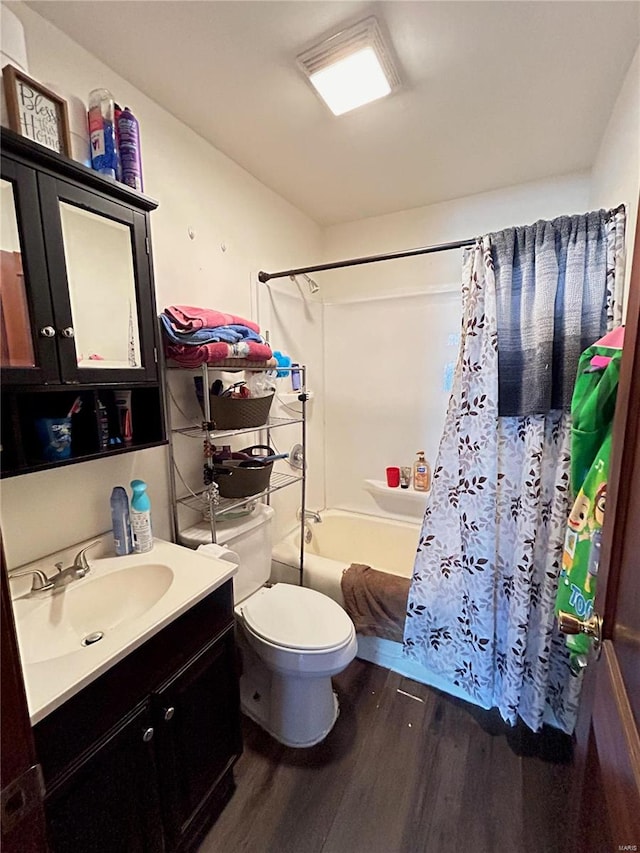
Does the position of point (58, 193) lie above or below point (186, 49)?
below

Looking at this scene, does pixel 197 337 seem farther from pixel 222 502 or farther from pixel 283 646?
pixel 283 646

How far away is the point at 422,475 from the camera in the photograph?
95.5 inches

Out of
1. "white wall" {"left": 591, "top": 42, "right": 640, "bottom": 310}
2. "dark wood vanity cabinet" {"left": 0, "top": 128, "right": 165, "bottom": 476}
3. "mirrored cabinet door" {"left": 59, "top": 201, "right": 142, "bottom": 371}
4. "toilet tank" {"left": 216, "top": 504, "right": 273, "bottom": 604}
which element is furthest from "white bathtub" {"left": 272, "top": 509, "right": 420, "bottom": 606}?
"white wall" {"left": 591, "top": 42, "right": 640, "bottom": 310}

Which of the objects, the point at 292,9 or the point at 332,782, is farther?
the point at 332,782

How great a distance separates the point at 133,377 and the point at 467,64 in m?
1.51

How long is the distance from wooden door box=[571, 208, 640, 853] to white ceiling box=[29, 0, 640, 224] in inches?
38.2

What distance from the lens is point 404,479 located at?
2.51 m

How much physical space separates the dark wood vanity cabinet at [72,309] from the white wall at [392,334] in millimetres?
1563

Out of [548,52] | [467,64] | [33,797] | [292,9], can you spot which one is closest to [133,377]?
[33,797]

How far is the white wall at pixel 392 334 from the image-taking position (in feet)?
7.30

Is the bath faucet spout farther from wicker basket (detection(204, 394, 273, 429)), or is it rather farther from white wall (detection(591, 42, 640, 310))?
white wall (detection(591, 42, 640, 310))

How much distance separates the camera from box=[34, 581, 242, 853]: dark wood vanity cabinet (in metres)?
0.82

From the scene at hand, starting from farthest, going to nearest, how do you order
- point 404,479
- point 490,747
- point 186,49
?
point 404,479 < point 490,747 < point 186,49

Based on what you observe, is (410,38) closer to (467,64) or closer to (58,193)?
(467,64)
